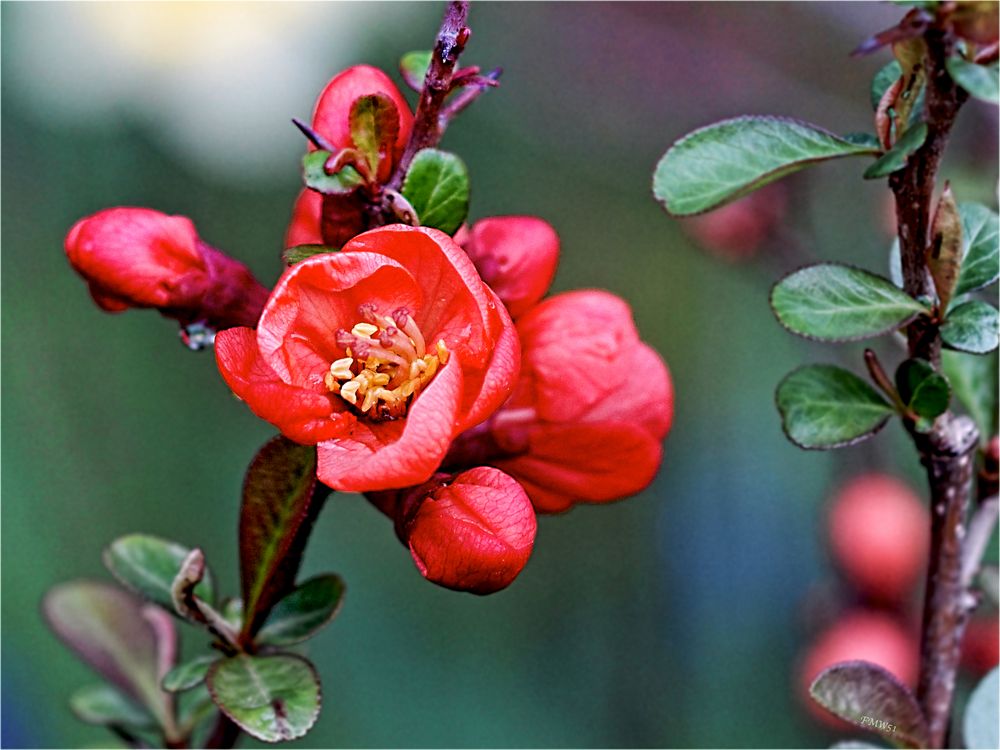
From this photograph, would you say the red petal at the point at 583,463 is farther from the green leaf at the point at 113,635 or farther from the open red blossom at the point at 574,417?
the green leaf at the point at 113,635

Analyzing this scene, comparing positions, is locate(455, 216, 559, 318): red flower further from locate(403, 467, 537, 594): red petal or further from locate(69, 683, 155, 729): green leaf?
locate(69, 683, 155, 729): green leaf

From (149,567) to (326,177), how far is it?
0.26 metres

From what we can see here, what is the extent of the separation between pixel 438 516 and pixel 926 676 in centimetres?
27

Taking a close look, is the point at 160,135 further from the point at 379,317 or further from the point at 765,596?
the point at 379,317

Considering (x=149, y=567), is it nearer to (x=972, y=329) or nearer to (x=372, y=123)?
(x=372, y=123)

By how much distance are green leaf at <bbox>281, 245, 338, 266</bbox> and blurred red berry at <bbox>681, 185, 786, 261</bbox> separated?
657mm

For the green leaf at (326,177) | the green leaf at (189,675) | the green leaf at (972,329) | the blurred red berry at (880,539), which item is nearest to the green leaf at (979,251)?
the green leaf at (972,329)

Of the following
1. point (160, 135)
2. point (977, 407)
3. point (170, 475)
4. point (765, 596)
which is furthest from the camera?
point (160, 135)

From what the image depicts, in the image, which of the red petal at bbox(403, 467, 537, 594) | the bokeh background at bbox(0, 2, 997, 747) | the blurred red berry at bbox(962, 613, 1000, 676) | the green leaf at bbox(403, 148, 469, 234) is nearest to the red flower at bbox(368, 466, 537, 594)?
the red petal at bbox(403, 467, 537, 594)

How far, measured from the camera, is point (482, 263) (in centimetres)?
55

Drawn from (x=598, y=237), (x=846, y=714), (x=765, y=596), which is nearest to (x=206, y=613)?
(x=846, y=714)

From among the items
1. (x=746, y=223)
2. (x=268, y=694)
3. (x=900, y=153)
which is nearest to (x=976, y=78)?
(x=900, y=153)

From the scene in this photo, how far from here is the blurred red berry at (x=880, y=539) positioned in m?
0.95

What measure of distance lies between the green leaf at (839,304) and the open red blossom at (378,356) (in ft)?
0.43
